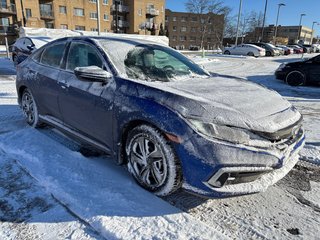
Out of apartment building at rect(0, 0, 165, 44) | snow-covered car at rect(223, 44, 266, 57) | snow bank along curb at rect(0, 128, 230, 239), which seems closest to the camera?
snow bank along curb at rect(0, 128, 230, 239)

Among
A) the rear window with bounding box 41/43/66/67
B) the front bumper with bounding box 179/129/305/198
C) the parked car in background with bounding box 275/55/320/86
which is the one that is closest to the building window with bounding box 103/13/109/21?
the parked car in background with bounding box 275/55/320/86

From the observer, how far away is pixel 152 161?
2775 millimetres

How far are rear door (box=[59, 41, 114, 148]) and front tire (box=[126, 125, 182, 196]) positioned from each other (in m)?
0.38

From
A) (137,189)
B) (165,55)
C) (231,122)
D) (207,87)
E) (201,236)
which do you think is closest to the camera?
(201,236)

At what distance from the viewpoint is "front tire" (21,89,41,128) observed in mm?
4527

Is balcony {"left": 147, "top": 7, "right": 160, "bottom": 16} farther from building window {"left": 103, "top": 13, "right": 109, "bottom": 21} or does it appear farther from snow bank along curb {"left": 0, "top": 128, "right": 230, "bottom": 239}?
snow bank along curb {"left": 0, "top": 128, "right": 230, "bottom": 239}

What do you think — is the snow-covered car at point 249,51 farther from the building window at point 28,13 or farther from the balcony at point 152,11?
the building window at point 28,13

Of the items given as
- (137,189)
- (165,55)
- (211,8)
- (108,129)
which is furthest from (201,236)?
(211,8)

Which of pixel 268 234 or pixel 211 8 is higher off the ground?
pixel 211 8

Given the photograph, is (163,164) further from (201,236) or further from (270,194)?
(270,194)

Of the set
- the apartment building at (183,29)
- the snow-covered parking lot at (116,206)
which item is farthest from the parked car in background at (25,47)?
the apartment building at (183,29)

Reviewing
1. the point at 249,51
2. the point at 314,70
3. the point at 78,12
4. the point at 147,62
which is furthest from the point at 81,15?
the point at 147,62

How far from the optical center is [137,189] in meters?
2.93

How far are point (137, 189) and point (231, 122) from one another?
1209mm
